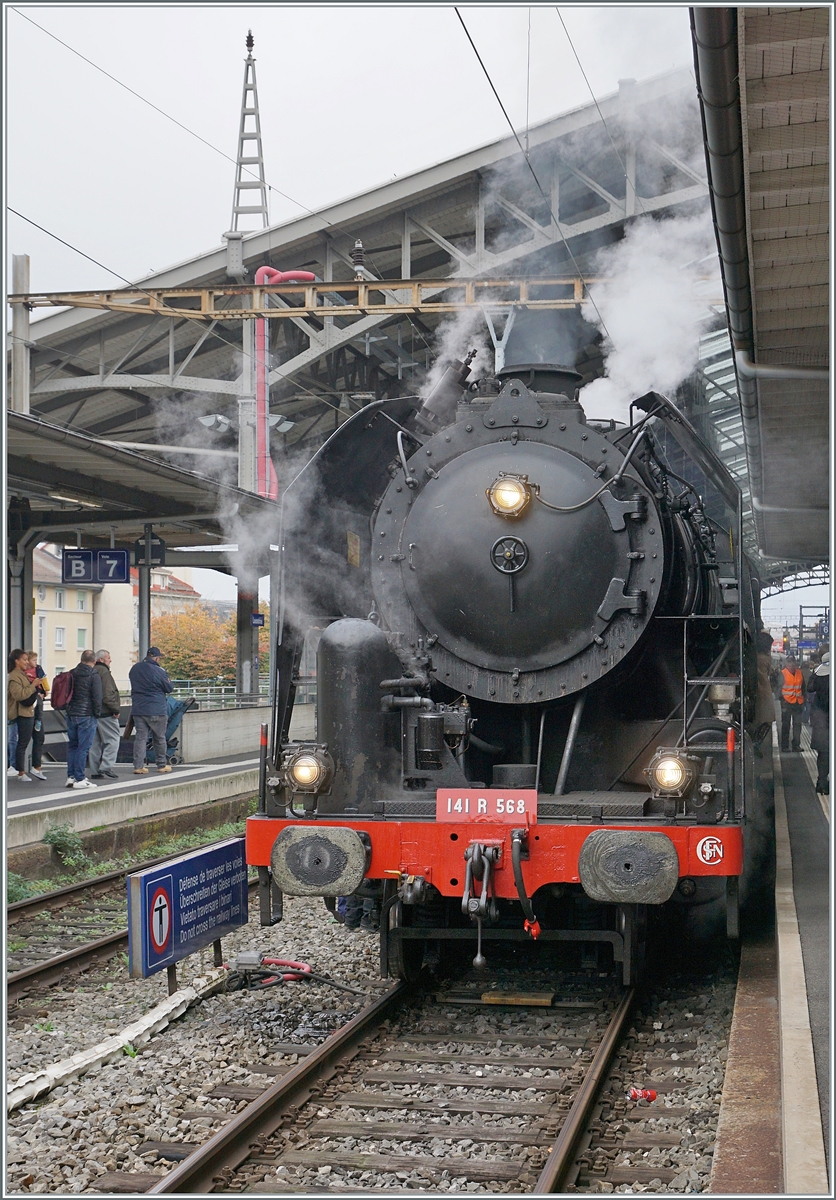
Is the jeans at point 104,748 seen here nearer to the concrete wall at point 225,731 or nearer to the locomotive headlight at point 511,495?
the concrete wall at point 225,731

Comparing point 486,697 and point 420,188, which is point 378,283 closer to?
point 420,188

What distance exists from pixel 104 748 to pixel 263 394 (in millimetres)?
5219

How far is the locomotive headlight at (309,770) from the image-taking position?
4.98 metres

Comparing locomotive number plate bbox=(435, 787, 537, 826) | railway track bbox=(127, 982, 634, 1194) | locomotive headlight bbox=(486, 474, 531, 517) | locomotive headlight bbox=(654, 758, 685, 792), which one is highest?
locomotive headlight bbox=(486, 474, 531, 517)

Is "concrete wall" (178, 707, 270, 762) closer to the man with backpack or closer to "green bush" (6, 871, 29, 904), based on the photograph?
the man with backpack

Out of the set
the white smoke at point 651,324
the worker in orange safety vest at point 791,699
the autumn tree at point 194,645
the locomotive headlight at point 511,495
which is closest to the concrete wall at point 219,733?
the white smoke at point 651,324

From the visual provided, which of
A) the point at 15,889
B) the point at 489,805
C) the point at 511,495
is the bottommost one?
the point at 15,889

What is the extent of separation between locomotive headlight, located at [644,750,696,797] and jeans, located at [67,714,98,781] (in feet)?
24.0

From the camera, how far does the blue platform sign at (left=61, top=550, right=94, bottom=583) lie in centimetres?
1252

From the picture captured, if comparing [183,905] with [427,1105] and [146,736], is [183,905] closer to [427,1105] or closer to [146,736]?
[427,1105]

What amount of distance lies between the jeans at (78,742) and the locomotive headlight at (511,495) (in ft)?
22.2

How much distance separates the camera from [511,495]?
16.9 ft

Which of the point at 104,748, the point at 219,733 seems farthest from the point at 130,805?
the point at 219,733

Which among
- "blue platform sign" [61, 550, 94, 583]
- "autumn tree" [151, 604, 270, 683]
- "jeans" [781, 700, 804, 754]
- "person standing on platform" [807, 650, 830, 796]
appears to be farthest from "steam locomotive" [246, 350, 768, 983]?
"autumn tree" [151, 604, 270, 683]
